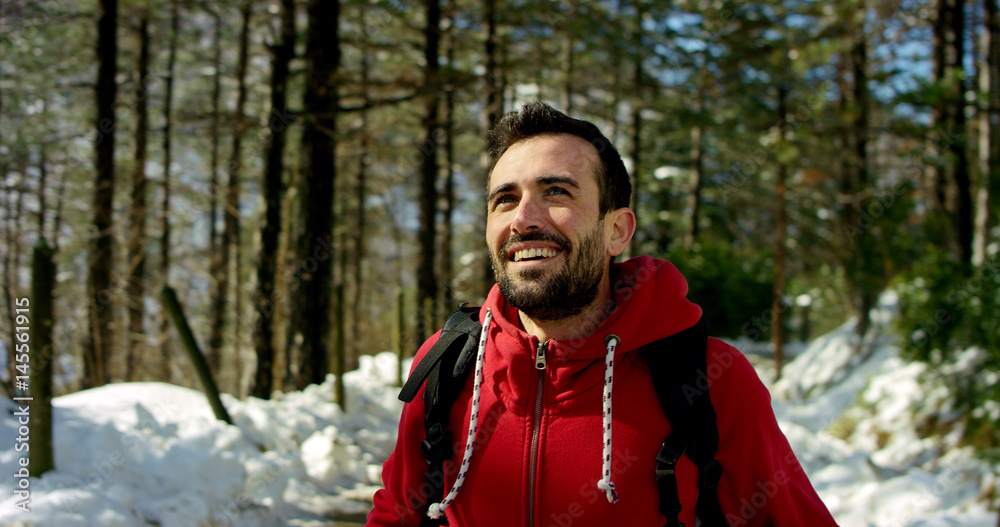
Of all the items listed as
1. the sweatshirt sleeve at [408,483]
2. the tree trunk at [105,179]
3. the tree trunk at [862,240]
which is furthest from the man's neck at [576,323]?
the tree trunk at [862,240]

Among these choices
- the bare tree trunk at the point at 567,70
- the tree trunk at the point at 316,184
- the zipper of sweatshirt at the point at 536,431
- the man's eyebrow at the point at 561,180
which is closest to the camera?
the zipper of sweatshirt at the point at 536,431

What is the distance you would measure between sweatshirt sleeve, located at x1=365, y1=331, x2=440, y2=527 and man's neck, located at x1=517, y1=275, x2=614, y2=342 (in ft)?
1.44

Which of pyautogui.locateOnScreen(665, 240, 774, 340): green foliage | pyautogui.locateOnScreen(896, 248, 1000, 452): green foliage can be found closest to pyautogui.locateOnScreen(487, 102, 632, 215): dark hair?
pyautogui.locateOnScreen(896, 248, 1000, 452): green foliage

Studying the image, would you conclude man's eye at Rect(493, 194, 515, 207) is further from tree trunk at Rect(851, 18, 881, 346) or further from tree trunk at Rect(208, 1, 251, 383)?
tree trunk at Rect(208, 1, 251, 383)

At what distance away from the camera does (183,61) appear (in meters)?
18.9

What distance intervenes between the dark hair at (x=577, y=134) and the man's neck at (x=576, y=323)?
287 millimetres

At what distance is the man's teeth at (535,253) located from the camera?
192cm

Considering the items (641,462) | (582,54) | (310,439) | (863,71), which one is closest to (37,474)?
(310,439)

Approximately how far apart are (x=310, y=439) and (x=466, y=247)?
2272 centimetres

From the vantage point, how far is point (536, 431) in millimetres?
1897

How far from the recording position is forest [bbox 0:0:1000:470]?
8.77 meters

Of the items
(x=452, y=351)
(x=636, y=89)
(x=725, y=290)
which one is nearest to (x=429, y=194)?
(x=636, y=89)

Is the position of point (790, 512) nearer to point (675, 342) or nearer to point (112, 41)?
point (675, 342)

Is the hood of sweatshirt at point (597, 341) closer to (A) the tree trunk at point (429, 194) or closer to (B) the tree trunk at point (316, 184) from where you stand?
(B) the tree trunk at point (316, 184)
